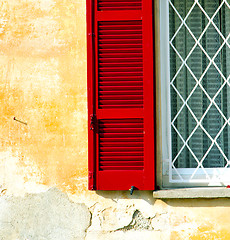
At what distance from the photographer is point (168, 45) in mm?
4434

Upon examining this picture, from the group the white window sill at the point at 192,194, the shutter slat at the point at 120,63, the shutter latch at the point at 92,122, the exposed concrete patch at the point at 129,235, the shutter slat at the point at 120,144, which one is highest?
the shutter slat at the point at 120,63

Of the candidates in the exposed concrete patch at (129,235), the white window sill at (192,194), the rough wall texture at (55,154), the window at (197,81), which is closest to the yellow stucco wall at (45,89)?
the rough wall texture at (55,154)

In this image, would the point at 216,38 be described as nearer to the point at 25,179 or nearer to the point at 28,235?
the point at 25,179

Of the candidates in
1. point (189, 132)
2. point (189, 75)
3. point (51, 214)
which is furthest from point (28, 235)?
point (189, 75)

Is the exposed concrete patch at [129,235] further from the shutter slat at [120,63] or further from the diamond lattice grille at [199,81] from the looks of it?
the shutter slat at [120,63]

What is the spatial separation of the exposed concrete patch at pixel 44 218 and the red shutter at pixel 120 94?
0.31m

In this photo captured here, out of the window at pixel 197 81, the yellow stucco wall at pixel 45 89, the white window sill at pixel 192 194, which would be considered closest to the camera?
the white window sill at pixel 192 194

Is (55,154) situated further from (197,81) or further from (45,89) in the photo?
(197,81)

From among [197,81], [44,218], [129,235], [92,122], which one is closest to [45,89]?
[92,122]

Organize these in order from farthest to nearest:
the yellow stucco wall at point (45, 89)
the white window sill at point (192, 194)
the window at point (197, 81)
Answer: the window at point (197, 81), the yellow stucco wall at point (45, 89), the white window sill at point (192, 194)

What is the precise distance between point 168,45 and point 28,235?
2104 millimetres

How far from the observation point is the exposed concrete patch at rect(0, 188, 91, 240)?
429 cm

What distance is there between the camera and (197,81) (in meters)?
4.48

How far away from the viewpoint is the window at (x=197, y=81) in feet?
14.6
